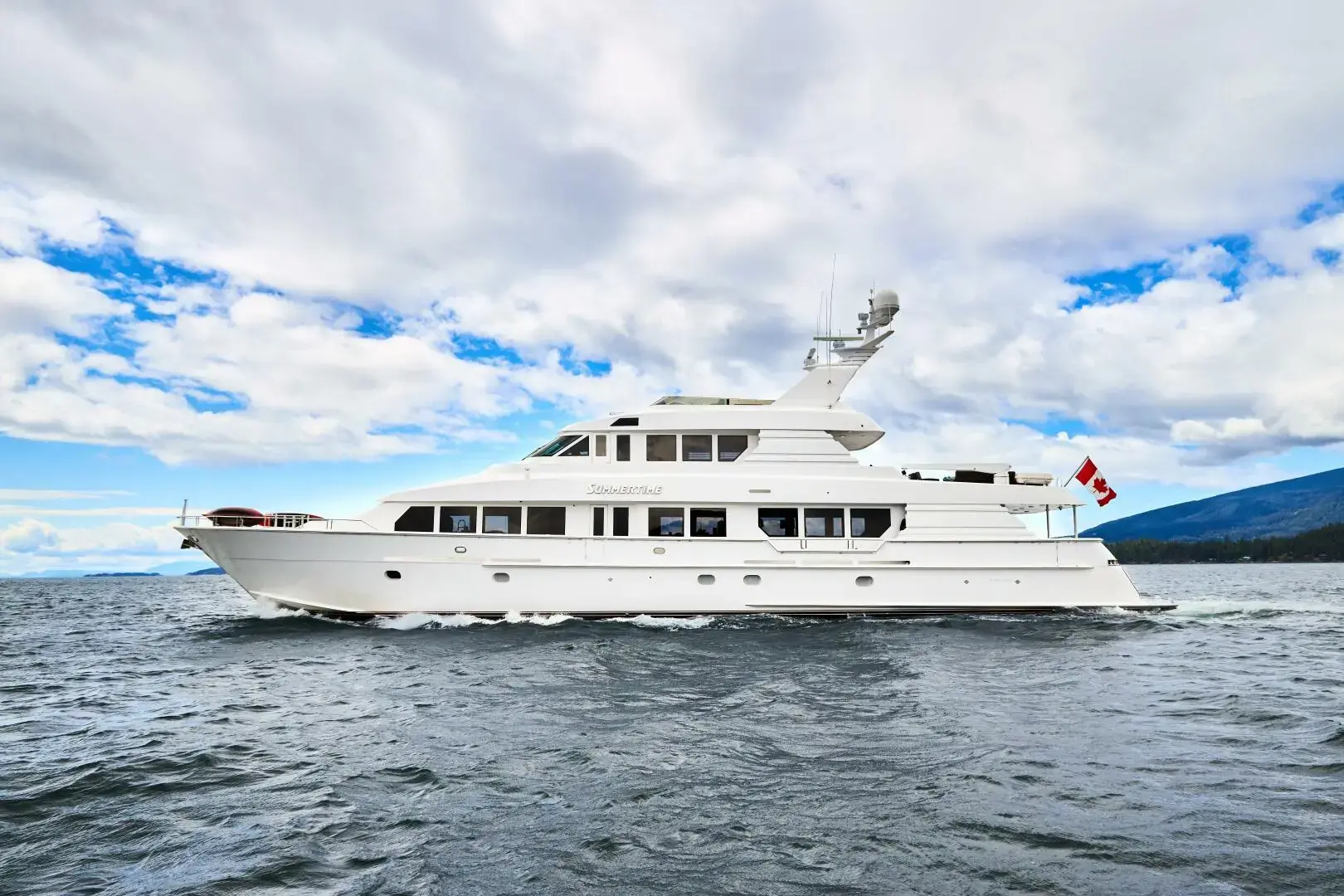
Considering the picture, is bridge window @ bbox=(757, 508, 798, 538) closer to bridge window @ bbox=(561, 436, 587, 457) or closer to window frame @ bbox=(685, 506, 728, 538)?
window frame @ bbox=(685, 506, 728, 538)

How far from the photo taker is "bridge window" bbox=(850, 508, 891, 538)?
676 inches

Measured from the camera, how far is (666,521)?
55.2ft

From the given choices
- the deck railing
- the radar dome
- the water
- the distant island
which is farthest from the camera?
the distant island

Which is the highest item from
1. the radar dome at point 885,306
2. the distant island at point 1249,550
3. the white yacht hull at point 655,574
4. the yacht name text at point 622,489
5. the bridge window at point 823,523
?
the radar dome at point 885,306

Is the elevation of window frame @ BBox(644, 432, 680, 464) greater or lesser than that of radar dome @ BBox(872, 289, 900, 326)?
lesser

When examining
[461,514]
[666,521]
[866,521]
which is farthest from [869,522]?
[461,514]

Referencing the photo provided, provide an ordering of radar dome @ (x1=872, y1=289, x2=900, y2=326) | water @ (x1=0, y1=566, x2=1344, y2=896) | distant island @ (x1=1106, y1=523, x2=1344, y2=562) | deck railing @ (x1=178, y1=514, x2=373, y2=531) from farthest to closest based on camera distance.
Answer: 1. distant island @ (x1=1106, y1=523, x2=1344, y2=562)
2. radar dome @ (x1=872, y1=289, x2=900, y2=326)
3. deck railing @ (x1=178, y1=514, x2=373, y2=531)
4. water @ (x1=0, y1=566, x2=1344, y2=896)

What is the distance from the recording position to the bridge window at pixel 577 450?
17734mm

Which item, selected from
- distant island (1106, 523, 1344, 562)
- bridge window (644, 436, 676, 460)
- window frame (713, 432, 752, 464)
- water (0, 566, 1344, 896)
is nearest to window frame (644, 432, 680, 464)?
bridge window (644, 436, 676, 460)

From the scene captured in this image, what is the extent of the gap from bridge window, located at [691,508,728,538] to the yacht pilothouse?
0.14 feet

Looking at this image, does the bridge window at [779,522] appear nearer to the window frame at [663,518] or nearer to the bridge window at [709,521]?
the bridge window at [709,521]

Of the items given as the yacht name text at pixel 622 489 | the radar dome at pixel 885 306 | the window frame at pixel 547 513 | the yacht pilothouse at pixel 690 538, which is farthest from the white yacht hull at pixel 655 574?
Result: the radar dome at pixel 885 306

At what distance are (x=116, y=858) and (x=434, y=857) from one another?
6.94ft

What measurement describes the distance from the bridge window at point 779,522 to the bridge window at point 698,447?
6.30 ft
